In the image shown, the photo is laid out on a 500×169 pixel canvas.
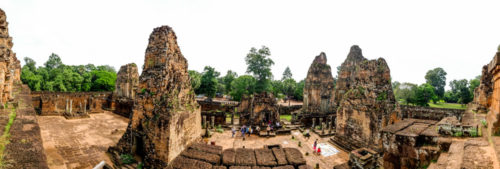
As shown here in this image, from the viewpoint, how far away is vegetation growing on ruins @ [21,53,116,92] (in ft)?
113

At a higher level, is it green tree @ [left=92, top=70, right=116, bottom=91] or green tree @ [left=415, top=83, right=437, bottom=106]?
green tree @ [left=92, top=70, right=116, bottom=91]

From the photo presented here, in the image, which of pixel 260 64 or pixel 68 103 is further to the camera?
pixel 260 64

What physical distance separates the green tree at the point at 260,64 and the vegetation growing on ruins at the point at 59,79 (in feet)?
112

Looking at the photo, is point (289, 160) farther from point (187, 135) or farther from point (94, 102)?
point (94, 102)

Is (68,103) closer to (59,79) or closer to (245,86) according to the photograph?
(59,79)

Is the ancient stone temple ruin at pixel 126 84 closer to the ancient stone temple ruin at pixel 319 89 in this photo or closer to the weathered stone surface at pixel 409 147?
the ancient stone temple ruin at pixel 319 89

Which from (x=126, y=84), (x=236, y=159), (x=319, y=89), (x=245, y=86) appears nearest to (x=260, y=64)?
(x=245, y=86)

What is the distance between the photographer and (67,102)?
70.4 feet

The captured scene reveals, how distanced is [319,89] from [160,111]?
23.9 m

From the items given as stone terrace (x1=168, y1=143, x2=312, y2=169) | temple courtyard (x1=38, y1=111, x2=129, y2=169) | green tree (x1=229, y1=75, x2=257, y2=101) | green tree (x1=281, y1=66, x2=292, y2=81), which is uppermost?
green tree (x1=281, y1=66, x2=292, y2=81)

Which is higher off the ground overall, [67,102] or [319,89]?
[319,89]

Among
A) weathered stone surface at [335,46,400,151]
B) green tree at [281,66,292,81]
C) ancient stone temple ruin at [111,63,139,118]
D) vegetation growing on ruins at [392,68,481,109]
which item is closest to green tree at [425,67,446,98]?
vegetation growing on ruins at [392,68,481,109]

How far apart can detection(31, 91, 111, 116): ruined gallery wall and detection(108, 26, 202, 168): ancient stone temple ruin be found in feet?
56.6

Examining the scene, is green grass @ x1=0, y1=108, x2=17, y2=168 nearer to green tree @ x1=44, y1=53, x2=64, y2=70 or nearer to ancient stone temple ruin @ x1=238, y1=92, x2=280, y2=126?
ancient stone temple ruin @ x1=238, y1=92, x2=280, y2=126
